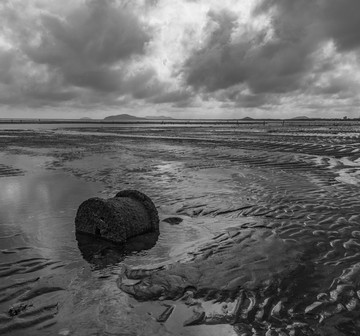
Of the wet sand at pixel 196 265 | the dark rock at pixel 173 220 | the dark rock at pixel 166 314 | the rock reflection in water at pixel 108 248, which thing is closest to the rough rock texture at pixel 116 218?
the rock reflection in water at pixel 108 248

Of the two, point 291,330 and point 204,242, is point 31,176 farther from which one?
point 291,330

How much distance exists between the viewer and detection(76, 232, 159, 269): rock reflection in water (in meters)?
5.91

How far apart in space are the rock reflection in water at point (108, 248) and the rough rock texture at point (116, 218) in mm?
124

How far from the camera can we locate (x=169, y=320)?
410cm

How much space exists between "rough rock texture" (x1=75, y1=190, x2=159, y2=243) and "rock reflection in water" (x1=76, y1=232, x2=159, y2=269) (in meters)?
0.12

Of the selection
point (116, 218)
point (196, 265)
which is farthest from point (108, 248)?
point (196, 265)

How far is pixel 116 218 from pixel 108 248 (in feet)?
2.07

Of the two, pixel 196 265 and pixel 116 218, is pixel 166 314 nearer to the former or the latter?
pixel 196 265

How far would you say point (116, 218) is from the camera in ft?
22.3

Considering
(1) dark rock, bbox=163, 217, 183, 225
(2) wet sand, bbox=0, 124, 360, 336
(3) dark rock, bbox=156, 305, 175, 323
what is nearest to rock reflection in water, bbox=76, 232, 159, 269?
(2) wet sand, bbox=0, 124, 360, 336

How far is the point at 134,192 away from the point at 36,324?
13.2 ft

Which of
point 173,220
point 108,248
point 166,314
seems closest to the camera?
point 166,314

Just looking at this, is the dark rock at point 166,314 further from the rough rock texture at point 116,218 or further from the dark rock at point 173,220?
the dark rock at point 173,220

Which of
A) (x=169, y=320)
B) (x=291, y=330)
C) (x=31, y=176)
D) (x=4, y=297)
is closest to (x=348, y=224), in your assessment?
(x=291, y=330)
